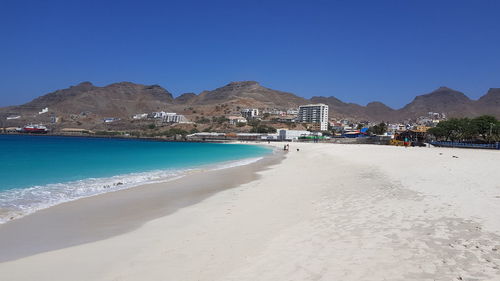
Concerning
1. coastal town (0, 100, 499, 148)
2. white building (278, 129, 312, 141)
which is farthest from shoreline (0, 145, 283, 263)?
white building (278, 129, 312, 141)

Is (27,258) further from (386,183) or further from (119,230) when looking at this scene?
(386,183)

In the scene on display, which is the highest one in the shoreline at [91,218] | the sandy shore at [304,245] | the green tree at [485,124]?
the green tree at [485,124]

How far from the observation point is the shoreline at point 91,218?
241 inches

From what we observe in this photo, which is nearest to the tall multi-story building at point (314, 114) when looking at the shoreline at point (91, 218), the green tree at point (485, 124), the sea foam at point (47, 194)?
the green tree at point (485, 124)

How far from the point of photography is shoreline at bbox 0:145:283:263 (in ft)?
20.0

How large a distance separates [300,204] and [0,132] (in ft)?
650

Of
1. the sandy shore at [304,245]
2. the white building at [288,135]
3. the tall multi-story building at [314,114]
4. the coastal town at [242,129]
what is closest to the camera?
the sandy shore at [304,245]

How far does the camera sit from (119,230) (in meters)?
6.99

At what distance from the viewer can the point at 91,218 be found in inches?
320

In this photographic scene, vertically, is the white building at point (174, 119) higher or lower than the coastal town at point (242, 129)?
higher

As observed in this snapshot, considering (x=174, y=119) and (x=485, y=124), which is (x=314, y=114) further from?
(x=485, y=124)

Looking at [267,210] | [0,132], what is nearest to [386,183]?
[267,210]

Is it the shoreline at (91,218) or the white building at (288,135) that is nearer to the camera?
the shoreline at (91,218)

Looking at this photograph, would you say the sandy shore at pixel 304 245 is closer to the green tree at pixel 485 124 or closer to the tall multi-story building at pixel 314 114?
the green tree at pixel 485 124
